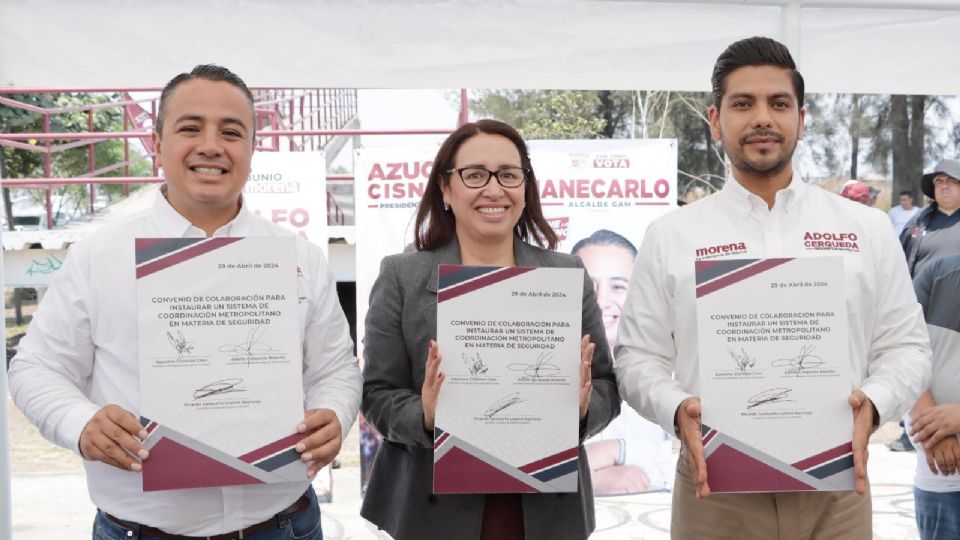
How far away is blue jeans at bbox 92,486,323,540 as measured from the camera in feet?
6.95

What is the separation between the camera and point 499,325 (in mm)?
2227

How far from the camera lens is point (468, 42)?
312 cm

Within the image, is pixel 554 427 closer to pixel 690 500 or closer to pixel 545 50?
pixel 690 500

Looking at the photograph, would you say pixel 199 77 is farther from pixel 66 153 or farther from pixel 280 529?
pixel 66 153

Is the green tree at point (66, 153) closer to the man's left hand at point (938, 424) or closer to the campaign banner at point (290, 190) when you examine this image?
the campaign banner at point (290, 190)

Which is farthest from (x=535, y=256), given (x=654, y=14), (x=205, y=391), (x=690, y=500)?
(x=654, y=14)

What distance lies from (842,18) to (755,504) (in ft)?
5.85
